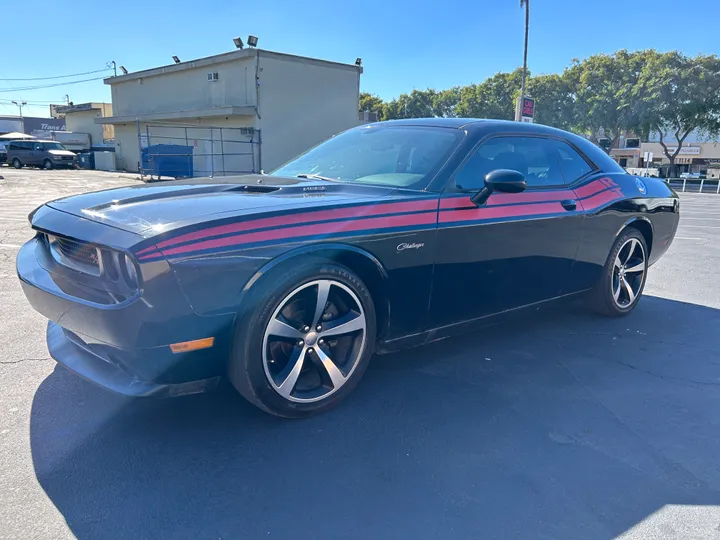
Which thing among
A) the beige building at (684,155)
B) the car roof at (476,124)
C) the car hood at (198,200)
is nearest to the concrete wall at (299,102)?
the car roof at (476,124)

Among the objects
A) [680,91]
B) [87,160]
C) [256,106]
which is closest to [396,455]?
[256,106]

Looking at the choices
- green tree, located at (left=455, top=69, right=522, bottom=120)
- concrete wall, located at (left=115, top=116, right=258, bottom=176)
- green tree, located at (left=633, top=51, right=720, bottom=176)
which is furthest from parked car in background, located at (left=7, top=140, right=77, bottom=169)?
green tree, located at (left=633, top=51, right=720, bottom=176)

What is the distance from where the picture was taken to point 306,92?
25.4 metres

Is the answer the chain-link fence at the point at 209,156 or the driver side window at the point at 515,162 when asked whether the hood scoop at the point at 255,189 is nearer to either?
the driver side window at the point at 515,162

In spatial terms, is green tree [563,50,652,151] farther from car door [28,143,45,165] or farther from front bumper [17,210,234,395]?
front bumper [17,210,234,395]

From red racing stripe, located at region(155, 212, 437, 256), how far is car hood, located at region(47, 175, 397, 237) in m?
0.11

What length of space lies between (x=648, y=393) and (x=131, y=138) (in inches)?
1407

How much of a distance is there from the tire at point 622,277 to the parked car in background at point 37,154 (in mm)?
35599

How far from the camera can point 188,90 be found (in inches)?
1126

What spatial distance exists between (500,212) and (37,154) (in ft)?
118

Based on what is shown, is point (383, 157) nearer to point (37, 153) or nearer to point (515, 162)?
point (515, 162)

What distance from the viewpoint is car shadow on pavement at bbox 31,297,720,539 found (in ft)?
6.68

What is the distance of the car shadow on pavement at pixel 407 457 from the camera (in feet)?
6.68

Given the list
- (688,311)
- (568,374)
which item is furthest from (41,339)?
(688,311)
